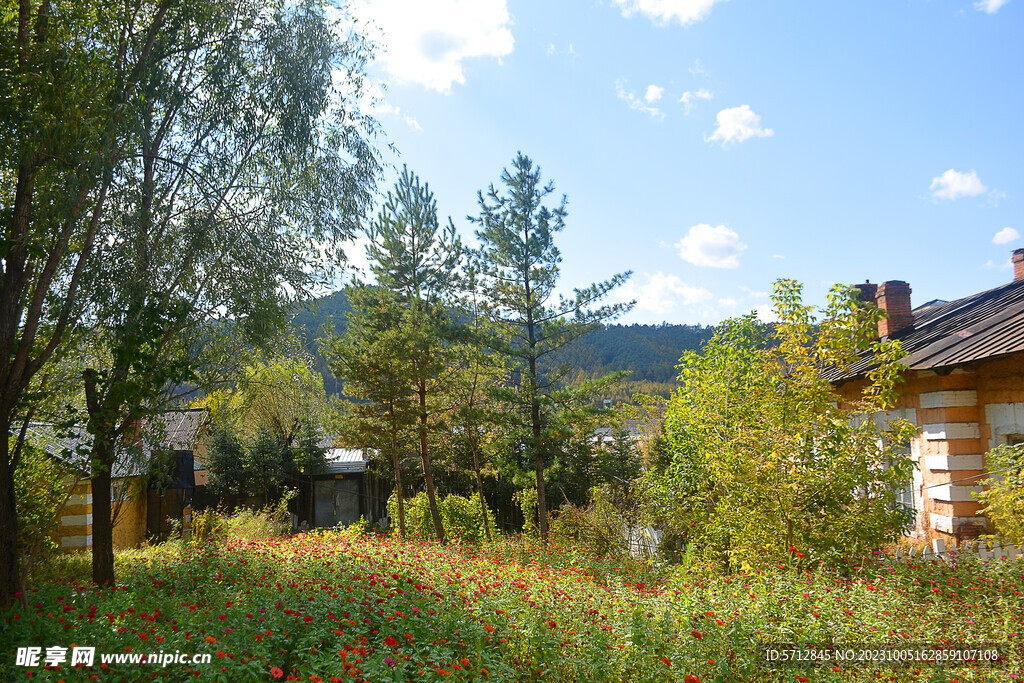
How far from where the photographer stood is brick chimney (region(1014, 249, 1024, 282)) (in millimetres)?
11930

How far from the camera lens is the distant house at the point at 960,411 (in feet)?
23.5

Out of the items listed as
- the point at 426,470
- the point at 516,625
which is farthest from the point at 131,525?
the point at 516,625

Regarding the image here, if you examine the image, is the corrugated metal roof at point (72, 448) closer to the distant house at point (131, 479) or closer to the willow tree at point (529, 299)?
the distant house at point (131, 479)

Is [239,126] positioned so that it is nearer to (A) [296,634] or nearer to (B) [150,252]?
(B) [150,252]

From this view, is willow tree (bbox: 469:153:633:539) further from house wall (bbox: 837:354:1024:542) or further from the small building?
the small building

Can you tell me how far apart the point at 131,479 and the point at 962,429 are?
1200cm

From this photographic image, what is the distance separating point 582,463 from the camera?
54.1 feet

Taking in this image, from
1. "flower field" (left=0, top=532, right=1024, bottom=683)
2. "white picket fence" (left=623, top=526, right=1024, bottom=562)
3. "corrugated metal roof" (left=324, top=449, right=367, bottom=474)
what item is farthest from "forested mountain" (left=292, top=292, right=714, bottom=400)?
"flower field" (left=0, top=532, right=1024, bottom=683)

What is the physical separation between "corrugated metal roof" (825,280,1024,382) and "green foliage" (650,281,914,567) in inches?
21.2

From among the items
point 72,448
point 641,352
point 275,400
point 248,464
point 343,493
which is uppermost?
point 641,352

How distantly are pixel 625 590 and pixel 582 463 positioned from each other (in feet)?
32.3

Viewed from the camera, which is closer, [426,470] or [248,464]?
[426,470]

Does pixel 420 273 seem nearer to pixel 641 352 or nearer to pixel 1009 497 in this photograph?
pixel 1009 497

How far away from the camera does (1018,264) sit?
12.0 metres
